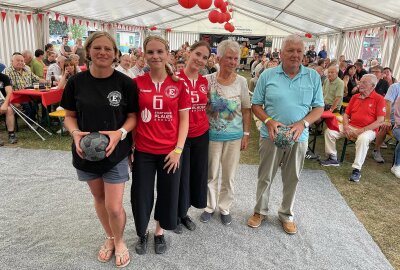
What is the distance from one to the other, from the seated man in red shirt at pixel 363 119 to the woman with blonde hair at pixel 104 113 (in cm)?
317

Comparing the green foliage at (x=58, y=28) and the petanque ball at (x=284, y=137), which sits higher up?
the green foliage at (x=58, y=28)

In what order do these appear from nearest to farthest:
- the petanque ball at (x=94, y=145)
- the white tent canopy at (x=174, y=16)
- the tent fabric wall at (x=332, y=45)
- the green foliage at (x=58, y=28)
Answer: the petanque ball at (x=94, y=145) → the white tent canopy at (x=174, y=16) → the tent fabric wall at (x=332, y=45) → the green foliage at (x=58, y=28)

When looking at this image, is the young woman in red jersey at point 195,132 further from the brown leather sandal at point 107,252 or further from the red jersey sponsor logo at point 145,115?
the brown leather sandal at point 107,252

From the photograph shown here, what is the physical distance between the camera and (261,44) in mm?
20109

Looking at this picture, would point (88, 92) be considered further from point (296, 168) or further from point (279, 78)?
point (296, 168)

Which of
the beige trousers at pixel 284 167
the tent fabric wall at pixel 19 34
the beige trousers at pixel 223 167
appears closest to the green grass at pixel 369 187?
the beige trousers at pixel 284 167

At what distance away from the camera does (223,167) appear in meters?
2.48

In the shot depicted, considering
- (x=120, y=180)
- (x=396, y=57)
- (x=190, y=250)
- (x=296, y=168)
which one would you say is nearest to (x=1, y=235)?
(x=120, y=180)

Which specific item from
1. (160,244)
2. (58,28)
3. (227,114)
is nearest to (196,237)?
(160,244)

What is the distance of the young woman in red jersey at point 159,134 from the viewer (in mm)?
1776

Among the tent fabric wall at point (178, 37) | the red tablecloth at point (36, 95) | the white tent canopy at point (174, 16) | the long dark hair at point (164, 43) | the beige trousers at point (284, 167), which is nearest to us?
the long dark hair at point (164, 43)

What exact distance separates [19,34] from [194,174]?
347 inches

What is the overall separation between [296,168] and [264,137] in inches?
14.4

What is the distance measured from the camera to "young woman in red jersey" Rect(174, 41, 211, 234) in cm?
213
